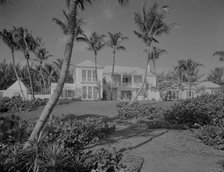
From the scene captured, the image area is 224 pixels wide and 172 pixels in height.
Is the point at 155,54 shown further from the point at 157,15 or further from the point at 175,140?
the point at 175,140

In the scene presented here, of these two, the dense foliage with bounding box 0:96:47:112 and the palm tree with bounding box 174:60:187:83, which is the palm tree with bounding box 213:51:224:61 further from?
the dense foliage with bounding box 0:96:47:112

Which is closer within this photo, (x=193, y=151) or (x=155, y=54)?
(x=193, y=151)

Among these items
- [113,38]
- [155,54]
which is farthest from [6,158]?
[155,54]

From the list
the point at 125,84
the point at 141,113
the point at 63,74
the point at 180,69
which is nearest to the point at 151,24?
the point at 141,113

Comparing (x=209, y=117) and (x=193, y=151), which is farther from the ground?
(x=209, y=117)

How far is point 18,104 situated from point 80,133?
16.2m

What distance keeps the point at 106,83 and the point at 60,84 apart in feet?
92.4

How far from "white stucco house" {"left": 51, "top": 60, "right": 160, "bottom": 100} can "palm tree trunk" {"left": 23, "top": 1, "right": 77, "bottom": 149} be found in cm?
2389

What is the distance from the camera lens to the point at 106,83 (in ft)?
112

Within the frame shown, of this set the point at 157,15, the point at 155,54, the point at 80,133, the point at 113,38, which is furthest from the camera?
the point at 155,54

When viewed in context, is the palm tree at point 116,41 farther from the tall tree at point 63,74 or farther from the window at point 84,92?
the tall tree at point 63,74

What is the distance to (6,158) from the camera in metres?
5.01

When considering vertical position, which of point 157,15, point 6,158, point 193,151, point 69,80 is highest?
Result: point 157,15

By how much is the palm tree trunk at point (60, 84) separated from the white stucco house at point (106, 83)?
2389 centimetres
